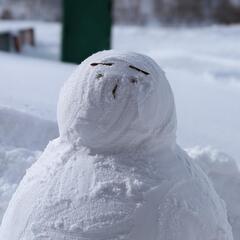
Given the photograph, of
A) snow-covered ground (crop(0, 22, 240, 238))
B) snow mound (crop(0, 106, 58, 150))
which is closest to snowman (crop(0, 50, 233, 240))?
snow-covered ground (crop(0, 22, 240, 238))

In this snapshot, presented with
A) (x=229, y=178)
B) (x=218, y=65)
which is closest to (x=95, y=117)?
(x=229, y=178)

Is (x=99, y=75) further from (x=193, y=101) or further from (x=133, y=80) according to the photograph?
(x=193, y=101)

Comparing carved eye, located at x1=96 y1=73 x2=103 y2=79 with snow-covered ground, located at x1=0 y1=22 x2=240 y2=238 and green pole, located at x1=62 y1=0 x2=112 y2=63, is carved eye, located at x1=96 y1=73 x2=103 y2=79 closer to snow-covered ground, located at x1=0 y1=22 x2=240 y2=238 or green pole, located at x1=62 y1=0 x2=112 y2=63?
snow-covered ground, located at x1=0 y1=22 x2=240 y2=238

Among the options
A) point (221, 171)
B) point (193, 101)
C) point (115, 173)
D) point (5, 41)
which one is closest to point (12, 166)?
point (221, 171)

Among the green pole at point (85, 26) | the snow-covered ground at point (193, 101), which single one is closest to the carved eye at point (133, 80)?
the snow-covered ground at point (193, 101)

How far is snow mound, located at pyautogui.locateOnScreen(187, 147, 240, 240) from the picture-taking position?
117 inches

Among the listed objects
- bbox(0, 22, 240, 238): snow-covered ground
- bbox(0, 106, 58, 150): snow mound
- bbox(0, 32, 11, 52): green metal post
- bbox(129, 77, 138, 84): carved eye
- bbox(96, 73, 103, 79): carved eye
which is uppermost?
bbox(96, 73, 103, 79): carved eye

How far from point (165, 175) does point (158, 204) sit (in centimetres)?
10

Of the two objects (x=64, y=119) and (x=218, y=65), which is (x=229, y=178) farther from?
(x=218, y=65)

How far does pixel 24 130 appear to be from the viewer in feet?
10.8

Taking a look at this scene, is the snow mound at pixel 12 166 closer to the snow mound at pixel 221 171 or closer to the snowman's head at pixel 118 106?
the snow mound at pixel 221 171

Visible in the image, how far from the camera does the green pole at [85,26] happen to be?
6.10 metres

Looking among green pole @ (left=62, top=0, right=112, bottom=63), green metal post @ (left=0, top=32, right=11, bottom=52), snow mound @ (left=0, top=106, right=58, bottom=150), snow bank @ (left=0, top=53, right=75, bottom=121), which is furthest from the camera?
green metal post @ (left=0, top=32, right=11, bottom=52)

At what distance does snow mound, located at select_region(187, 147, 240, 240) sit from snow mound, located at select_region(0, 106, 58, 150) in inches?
31.6
